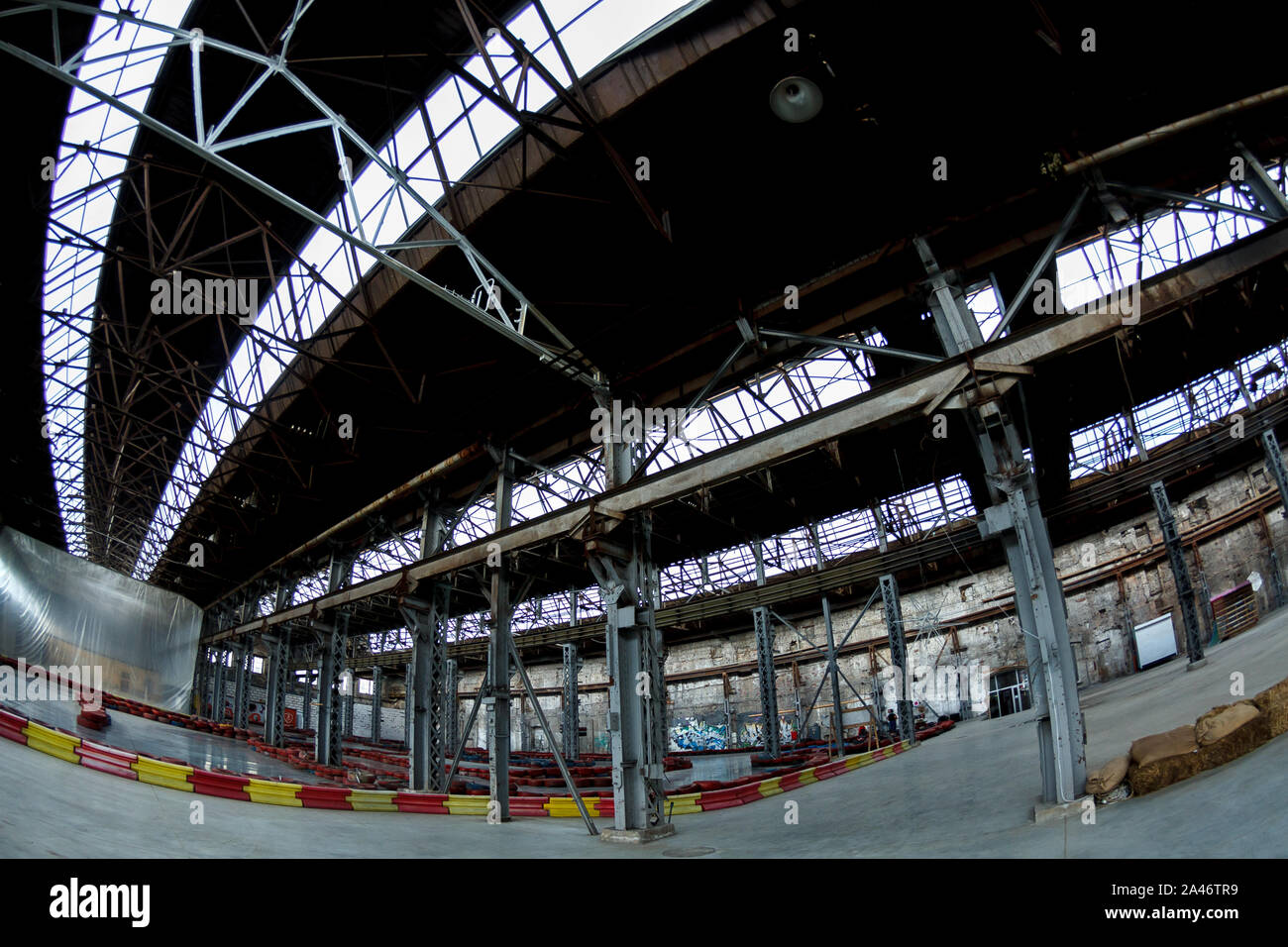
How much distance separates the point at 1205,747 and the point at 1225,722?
1.02 ft

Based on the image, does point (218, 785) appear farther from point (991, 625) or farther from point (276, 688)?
point (991, 625)

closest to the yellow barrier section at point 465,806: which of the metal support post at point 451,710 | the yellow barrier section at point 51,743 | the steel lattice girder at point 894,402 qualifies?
the steel lattice girder at point 894,402

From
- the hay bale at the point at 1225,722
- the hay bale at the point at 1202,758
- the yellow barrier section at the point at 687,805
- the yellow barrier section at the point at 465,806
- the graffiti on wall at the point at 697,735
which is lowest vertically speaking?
the graffiti on wall at the point at 697,735

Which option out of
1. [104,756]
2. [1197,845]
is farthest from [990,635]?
[104,756]

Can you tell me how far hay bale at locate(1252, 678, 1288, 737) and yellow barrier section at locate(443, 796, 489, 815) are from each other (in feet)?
40.1

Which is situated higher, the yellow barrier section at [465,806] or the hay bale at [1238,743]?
the hay bale at [1238,743]

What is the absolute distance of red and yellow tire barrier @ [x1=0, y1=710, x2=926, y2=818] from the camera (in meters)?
11.4

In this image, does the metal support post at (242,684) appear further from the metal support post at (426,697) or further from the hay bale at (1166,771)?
the hay bale at (1166,771)

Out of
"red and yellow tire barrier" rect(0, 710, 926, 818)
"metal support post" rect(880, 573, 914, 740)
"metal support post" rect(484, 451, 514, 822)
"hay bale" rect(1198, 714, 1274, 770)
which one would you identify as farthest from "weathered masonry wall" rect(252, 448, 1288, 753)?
"hay bale" rect(1198, 714, 1274, 770)

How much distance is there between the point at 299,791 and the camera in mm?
12148

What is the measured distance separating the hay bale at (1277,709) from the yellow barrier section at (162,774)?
587 inches

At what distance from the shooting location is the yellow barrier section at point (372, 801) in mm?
12461

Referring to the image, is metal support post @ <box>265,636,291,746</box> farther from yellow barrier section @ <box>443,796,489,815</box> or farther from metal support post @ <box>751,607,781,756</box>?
metal support post @ <box>751,607,781,756</box>

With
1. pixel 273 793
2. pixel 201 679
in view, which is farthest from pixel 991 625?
pixel 201 679
